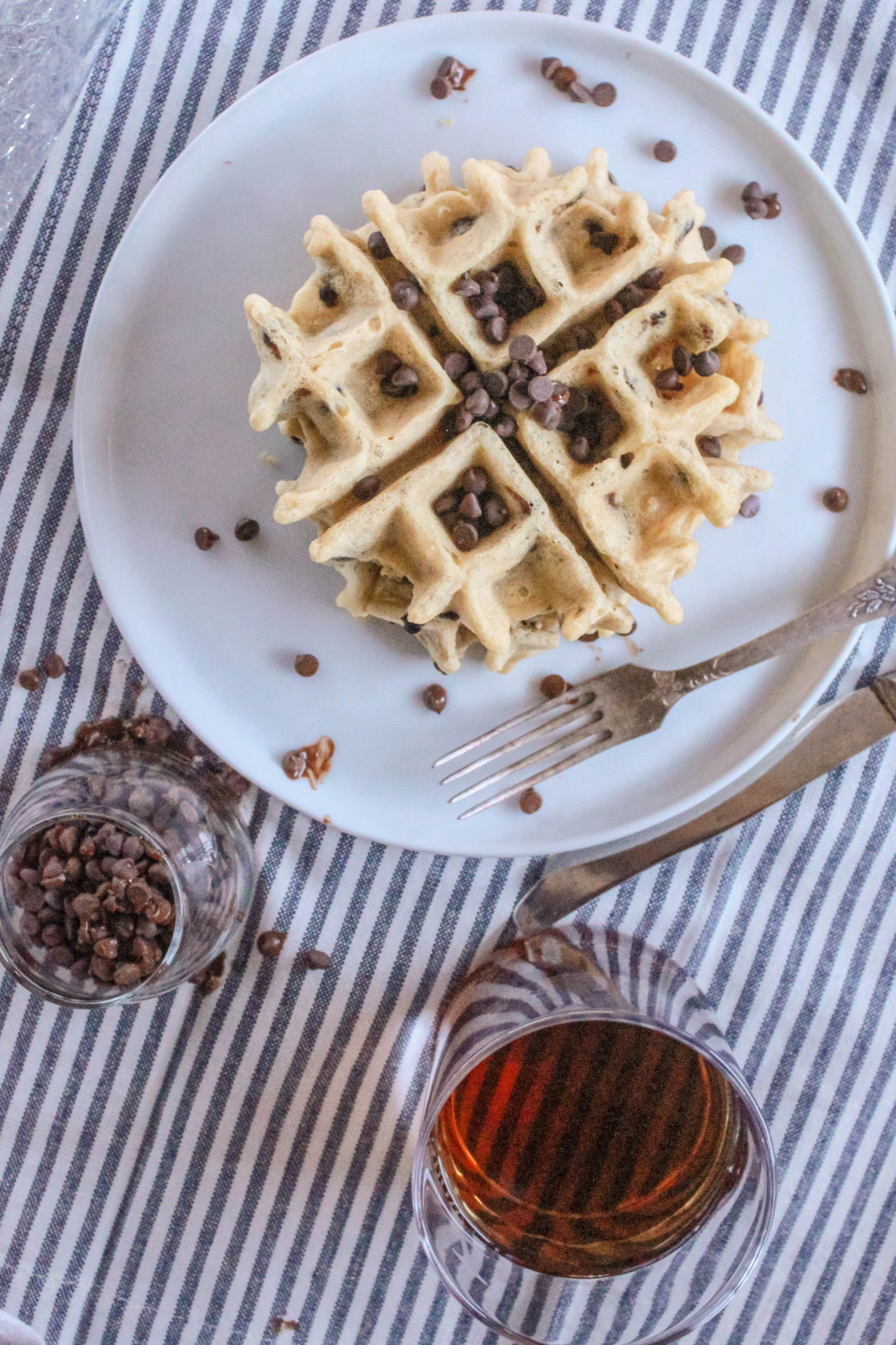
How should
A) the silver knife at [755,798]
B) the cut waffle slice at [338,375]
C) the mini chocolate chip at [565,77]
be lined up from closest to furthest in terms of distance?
the cut waffle slice at [338,375]
the mini chocolate chip at [565,77]
the silver knife at [755,798]

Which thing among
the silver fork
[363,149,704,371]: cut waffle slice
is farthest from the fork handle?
[363,149,704,371]: cut waffle slice

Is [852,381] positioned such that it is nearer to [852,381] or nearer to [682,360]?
[852,381]

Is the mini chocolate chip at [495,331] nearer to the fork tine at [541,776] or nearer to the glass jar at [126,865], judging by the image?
the fork tine at [541,776]

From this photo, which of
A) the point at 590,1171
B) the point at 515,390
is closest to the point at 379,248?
the point at 515,390

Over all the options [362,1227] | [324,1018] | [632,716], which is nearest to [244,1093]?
[324,1018]

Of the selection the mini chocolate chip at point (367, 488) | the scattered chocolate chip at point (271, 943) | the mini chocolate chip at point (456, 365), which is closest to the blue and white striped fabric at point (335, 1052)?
the scattered chocolate chip at point (271, 943)

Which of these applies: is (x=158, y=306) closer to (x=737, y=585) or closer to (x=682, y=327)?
(x=682, y=327)
